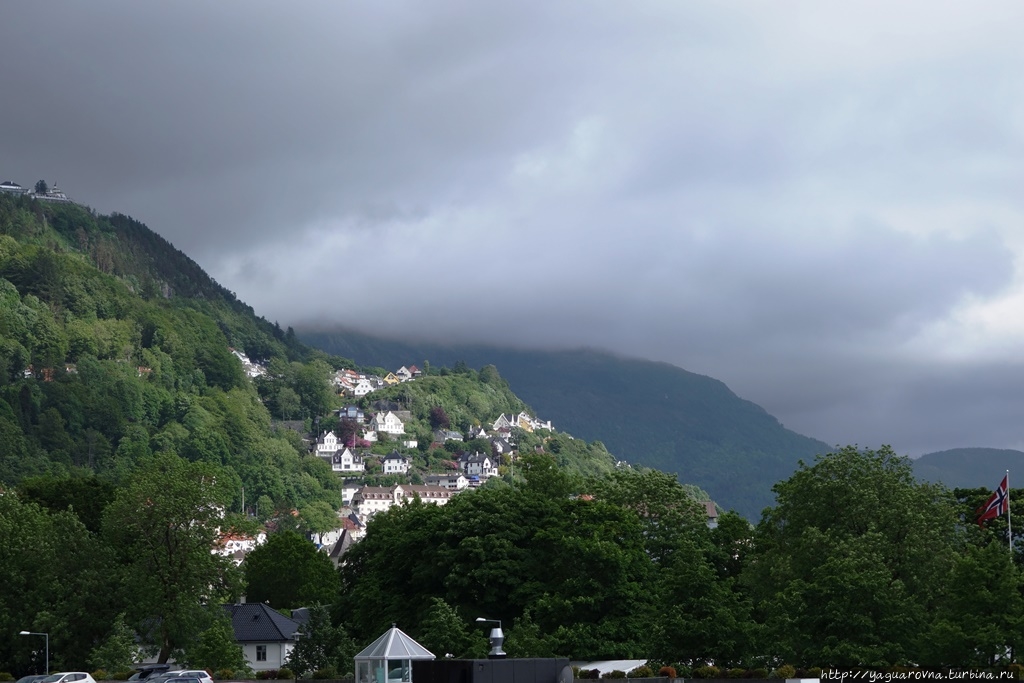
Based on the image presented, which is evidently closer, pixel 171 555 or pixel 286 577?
pixel 171 555

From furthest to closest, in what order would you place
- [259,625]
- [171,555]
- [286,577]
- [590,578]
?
[286,577] < [259,625] < [171,555] < [590,578]

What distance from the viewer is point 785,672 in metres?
61.0

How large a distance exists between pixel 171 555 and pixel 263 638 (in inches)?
1093

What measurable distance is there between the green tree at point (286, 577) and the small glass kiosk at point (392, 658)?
99651mm

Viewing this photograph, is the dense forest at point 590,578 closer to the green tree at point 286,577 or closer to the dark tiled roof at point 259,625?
the dark tiled roof at point 259,625

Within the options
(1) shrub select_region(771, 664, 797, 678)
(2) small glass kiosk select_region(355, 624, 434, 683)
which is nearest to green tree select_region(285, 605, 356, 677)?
(2) small glass kiosk select_region(355, 624, 434, 683)

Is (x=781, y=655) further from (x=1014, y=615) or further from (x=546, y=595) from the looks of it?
(x=546, y=595)

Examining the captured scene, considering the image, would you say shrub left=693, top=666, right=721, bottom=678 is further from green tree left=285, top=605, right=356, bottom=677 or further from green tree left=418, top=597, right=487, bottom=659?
green tree left=285, top=605, right=356, bottom=677

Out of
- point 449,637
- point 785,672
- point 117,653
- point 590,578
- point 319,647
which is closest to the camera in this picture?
point 785,672

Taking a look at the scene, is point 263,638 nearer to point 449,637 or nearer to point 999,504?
point 449,637

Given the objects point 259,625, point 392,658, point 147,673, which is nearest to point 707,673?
point 392,658

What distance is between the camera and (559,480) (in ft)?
339

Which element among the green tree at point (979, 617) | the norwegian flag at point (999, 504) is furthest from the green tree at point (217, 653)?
the norwegian flag at point (999, 504)

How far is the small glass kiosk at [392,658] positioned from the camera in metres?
51.4
